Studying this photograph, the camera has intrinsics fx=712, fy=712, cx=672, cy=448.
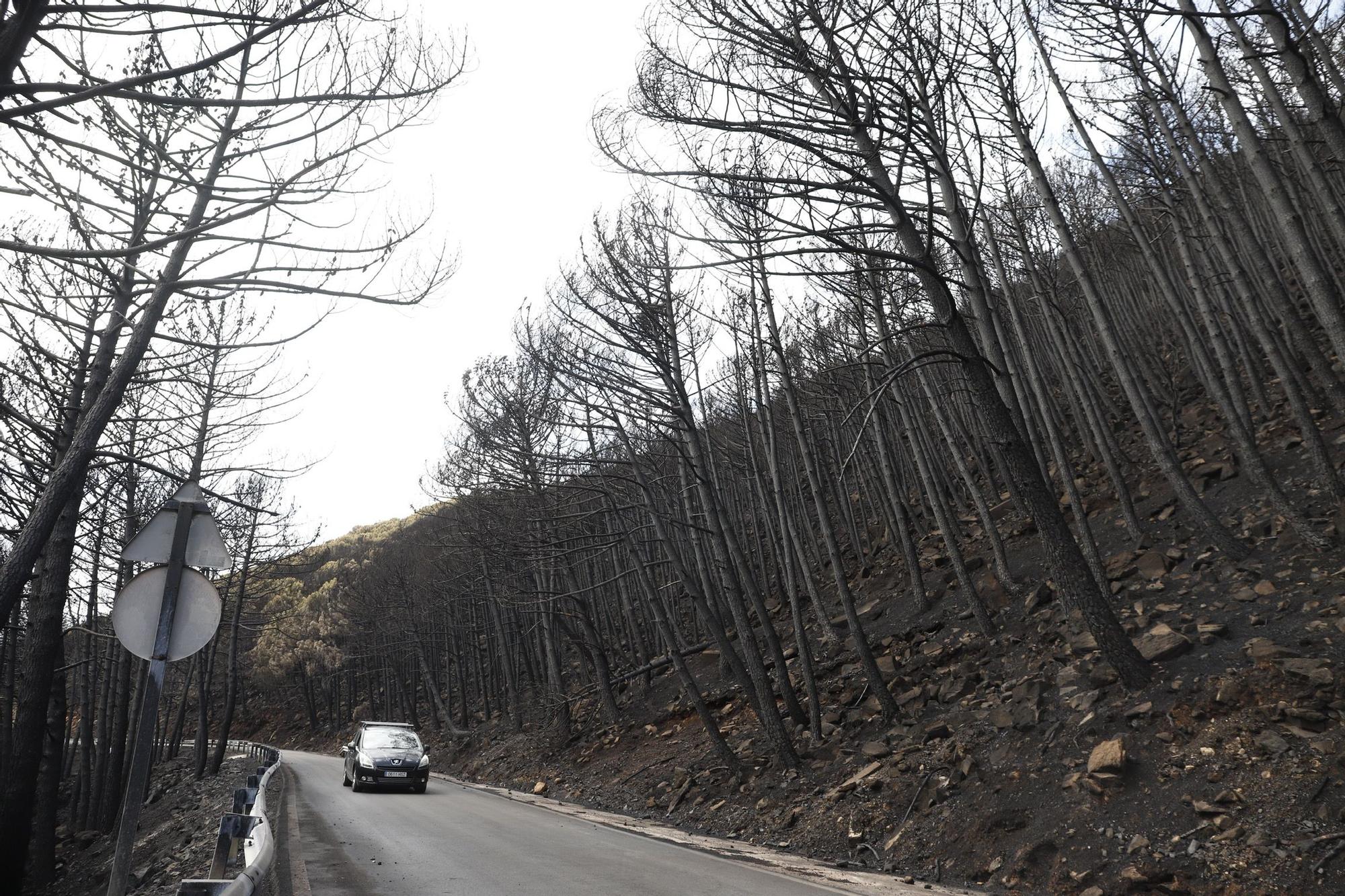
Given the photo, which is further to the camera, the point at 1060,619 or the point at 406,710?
the point at 406,710

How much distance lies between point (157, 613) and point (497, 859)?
514cm

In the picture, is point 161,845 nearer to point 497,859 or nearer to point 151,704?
point 497,859

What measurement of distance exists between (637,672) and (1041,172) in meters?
12.4

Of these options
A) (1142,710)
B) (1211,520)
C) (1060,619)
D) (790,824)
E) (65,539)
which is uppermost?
(65,539)

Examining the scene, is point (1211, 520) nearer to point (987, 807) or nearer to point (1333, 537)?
point (1333, 537)

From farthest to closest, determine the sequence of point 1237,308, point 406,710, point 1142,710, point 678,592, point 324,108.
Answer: point 406,710 → point 678,592 → point 1237,308 → point 1142,710 → point 324,108

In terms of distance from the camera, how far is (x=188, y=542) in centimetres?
421

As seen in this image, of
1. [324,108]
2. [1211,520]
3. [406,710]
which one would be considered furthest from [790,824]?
[406,710]

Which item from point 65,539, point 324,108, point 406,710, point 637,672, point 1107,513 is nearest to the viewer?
point 324,108

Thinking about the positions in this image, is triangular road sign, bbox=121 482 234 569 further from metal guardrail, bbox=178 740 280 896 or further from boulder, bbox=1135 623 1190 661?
boulder, bbox=1135 623 1190 661

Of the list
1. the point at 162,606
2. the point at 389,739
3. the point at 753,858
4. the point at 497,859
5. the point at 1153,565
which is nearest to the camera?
the point at 162,606

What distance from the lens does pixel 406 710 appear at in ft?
136

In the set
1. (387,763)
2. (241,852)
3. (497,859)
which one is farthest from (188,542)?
(387,763)

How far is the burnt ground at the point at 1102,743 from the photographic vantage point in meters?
5.30
